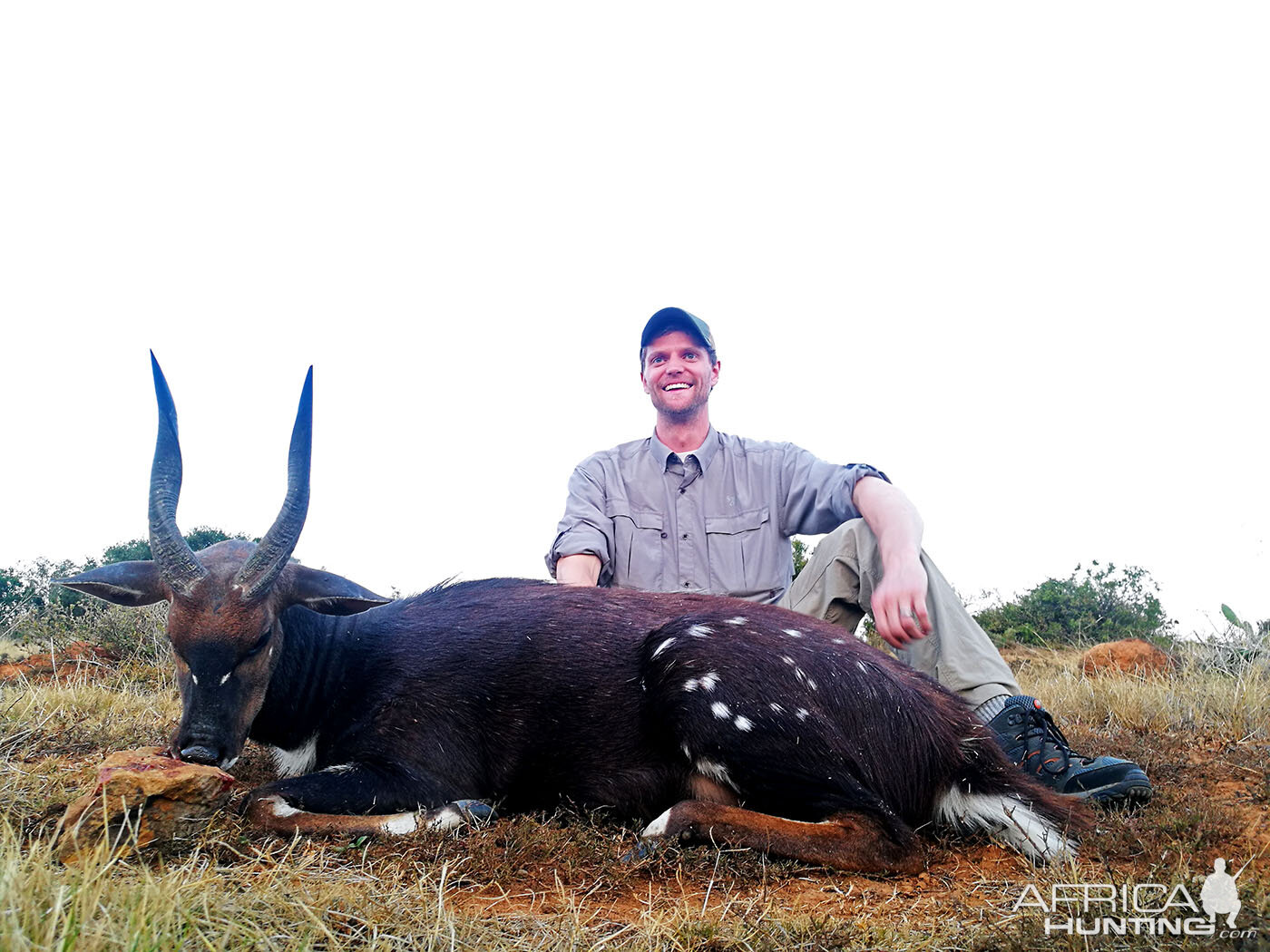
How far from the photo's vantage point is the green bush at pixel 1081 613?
11.3 m

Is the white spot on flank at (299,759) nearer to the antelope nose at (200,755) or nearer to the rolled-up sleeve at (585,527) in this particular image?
the antelope nose at (200,755)

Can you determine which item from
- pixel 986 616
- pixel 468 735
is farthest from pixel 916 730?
pixel 986 616

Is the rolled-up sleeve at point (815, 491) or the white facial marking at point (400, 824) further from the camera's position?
the rolled-up sleeve at point (815, 491)

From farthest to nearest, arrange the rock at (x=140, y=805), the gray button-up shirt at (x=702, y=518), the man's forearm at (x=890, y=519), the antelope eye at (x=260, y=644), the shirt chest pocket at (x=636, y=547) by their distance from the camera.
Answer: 1. the shirt chest pocket at (x=636, y=547)
2. the gray button-up shirt at (x=702, y=518)
3. the man's forearm at (x=890, y=519)
4. the antelope eye at (x=260, y=644)
5. the rock at (x=140, y=805)

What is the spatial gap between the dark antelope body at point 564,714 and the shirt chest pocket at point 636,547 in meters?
1.55

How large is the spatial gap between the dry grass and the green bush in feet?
21.8

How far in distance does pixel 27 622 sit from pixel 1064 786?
31.4 ft

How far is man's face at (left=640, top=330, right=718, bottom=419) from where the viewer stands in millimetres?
6441

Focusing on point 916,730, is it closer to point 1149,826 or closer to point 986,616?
point 1149,826

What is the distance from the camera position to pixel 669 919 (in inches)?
105

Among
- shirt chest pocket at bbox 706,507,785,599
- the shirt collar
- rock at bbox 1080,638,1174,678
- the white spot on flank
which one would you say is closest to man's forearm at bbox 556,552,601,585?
shirt chest pocket at bbox 706,507,785,599

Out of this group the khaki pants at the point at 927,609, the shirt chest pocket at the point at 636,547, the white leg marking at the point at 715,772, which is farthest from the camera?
the shirt chest pocket at the point at 636,547

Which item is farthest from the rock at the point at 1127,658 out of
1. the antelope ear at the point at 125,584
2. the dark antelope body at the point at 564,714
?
the antelope ear at the point at 125,584

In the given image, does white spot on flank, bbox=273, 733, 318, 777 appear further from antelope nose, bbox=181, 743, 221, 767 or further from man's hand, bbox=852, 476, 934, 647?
man's hand, bbox=852, 476, 934, 647
